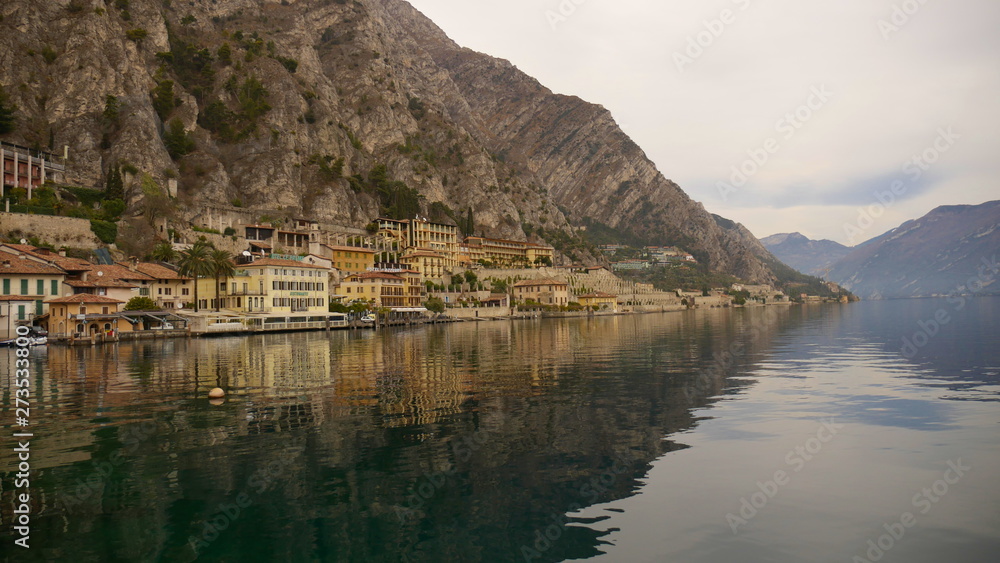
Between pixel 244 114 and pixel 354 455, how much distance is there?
126950mm

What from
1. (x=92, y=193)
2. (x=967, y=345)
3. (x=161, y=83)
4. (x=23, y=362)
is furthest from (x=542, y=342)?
Answer: (x=161, y=83)

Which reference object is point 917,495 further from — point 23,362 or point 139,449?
point 23,362

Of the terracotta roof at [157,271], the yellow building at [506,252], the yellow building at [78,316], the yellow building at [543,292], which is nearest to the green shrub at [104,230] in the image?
the terracotta roof at [157,271]

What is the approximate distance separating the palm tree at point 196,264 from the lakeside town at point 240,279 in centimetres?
14

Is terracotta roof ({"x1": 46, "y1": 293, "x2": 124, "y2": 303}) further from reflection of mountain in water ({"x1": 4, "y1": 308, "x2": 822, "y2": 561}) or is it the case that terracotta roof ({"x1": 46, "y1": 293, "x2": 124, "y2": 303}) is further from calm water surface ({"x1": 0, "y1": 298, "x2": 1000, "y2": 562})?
calm water surface ({"x1": 0, "y1": 298, "x2": 1000, "y2": 562})

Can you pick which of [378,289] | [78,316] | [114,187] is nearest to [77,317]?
[78,316]

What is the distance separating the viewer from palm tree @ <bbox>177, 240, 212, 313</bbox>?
7125cm

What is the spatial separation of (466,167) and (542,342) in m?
136

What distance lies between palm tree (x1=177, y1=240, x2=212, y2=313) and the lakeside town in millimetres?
142

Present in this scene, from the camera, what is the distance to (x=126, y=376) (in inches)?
1256

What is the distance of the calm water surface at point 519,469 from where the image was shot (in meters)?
10.3

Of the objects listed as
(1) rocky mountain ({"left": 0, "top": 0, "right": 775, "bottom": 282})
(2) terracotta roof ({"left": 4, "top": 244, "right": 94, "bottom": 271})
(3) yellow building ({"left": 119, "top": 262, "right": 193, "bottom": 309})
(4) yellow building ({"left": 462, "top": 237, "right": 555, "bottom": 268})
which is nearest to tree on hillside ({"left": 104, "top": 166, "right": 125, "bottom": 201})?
(1) rocky mountain ({"left": 0, "top": 0, "right": 775, "bottom": 282})

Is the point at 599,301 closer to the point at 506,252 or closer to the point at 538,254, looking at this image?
the point at 538,254

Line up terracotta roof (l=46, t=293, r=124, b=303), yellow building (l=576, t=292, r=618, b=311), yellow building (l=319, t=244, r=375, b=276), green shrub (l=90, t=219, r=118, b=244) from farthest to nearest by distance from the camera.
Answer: yellow building (l=576, t=292, r=618, b=311), yellow building (l=319, t=244, r=375, b=276), green shrub (l=90, t=219, r=118, b=244), terracotta roof (l=46, t=293, r=124, b=303)
